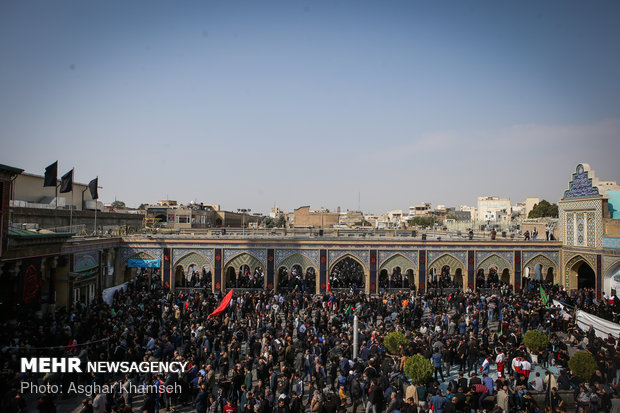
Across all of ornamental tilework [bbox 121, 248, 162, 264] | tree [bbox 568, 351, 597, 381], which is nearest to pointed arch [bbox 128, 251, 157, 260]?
ornamental tilework [bbox 121, 248, 162, 264]

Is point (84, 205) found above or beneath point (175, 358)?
above

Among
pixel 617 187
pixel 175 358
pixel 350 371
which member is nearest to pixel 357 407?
pixel 350 371

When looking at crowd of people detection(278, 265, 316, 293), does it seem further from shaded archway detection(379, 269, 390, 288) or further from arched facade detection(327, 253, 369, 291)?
shaded archway detection(379, 269, 390, 288)

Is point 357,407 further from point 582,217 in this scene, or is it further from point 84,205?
point 84,205

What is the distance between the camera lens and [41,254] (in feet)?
49.6

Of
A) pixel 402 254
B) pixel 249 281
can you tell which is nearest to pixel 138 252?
pixel 249 281

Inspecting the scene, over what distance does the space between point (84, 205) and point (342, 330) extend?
2243cm

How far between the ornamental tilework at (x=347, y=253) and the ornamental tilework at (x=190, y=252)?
6433mm

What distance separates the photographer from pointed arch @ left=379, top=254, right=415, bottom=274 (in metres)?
23.3

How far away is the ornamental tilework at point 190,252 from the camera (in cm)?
2297

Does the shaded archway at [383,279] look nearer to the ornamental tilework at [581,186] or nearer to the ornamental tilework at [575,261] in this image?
the ornamental tilework at [575,261]

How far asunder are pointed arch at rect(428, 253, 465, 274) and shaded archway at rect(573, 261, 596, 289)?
6371 mm

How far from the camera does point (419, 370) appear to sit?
32.7 ft

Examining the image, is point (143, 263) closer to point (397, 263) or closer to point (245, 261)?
point (245, 261)
